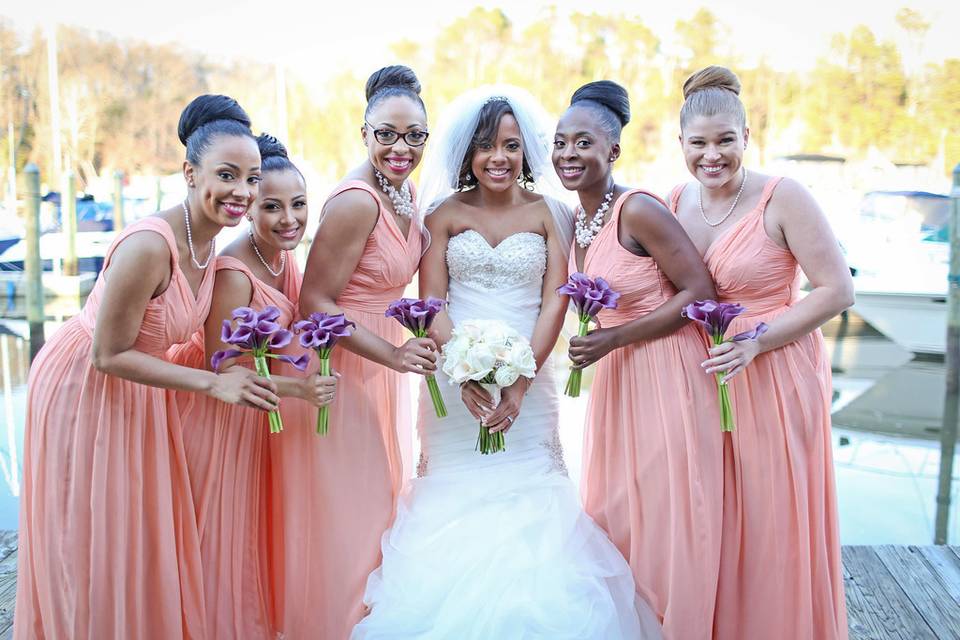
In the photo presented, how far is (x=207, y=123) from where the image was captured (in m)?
2.81

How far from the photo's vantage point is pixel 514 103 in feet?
10.7

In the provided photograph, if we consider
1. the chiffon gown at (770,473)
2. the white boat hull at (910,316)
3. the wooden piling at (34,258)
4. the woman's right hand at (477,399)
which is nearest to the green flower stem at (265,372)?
the woman's right hand at (477,399)

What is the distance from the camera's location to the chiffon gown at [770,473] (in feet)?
9.89

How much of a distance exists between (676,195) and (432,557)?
1613mm

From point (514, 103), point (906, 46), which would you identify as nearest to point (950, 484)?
point (514, 103)

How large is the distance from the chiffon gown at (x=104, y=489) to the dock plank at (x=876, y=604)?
267 centimetres

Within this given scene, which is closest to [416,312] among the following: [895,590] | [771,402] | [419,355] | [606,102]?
[419,355]

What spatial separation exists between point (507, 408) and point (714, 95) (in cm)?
129

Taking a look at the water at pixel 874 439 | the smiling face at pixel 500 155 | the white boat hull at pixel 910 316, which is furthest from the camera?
the white boat hull at pixel 910 316

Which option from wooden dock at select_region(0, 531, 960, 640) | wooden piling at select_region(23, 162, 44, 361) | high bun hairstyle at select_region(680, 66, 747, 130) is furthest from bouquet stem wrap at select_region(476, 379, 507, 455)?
wooden piling at select_region(23, 162, 44, 361)

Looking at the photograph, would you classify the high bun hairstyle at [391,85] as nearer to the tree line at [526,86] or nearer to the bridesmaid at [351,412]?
the bridesmaid at [351,412]

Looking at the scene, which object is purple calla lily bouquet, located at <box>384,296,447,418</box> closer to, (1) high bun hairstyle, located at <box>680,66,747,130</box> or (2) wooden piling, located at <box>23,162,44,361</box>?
(1) high bun hairstyle, located at <box>680,66,747,130</box>

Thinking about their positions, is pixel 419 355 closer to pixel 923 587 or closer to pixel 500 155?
pixel 500 155

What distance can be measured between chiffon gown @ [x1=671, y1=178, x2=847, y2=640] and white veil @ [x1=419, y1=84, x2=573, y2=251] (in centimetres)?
66
